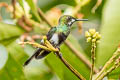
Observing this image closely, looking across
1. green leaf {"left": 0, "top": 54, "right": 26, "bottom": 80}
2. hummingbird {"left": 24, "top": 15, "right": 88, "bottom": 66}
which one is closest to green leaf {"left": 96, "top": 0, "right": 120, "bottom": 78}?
hummingbird {"left": 24, "top": 15, "right": 88, "bottom": 66}

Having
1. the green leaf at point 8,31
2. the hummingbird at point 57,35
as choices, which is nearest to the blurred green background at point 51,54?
the green leaf at point 8,31

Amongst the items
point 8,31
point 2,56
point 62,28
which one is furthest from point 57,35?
point 8,31

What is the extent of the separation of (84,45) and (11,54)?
944 millimetres

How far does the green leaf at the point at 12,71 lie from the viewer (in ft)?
7.01

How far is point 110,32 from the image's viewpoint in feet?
7.11

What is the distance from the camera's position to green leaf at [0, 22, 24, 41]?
2.27 metres

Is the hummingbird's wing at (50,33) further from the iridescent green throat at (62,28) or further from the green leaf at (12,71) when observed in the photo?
the green leaf at (12,71)

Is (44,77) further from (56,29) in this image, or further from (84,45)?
(56,29)

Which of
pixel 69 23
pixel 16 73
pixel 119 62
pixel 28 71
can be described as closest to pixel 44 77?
pixel 28 71

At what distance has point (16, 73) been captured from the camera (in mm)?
2170

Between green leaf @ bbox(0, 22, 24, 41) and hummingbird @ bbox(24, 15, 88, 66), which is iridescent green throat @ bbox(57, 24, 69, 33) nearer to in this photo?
hummingbird @ bbox(24, 15, 88, 66)

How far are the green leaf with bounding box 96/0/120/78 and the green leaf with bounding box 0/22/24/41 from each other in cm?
55

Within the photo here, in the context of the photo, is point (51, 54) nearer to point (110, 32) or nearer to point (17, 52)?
point (17, 52)

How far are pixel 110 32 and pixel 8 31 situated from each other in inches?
25.4
